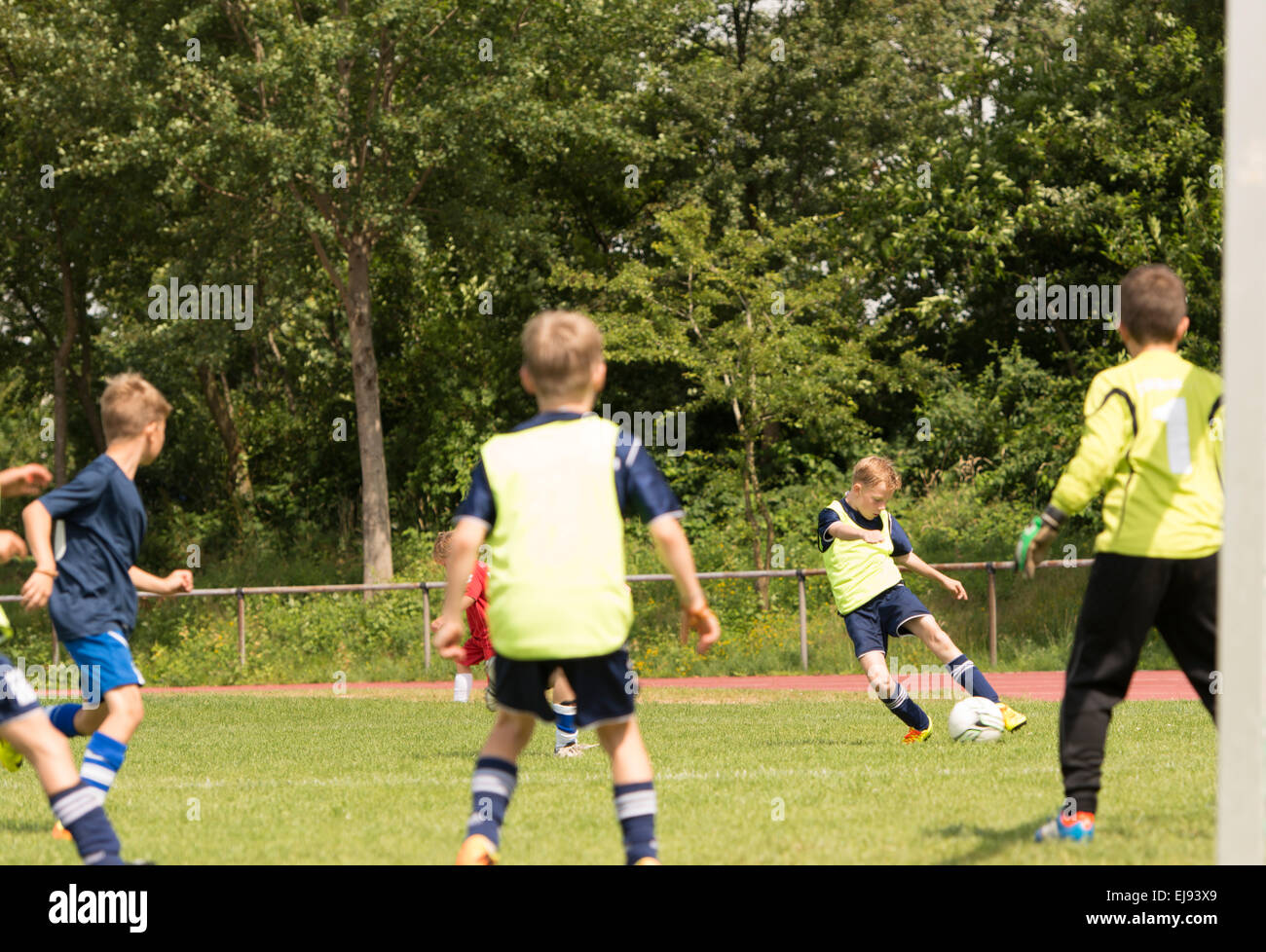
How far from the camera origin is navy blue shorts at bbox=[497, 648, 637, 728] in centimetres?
458

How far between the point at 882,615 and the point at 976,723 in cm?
95

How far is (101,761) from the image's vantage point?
5.77 m

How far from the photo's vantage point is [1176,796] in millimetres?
6348

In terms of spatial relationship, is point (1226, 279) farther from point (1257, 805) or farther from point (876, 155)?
point (876, 155)

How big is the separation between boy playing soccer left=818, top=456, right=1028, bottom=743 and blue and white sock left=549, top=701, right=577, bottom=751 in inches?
73.5

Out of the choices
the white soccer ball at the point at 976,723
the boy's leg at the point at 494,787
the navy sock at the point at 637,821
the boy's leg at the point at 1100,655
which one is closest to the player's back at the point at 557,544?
the boy's leg at the point at 494,787

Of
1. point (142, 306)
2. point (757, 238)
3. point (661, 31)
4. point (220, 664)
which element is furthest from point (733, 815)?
point (142, 306)

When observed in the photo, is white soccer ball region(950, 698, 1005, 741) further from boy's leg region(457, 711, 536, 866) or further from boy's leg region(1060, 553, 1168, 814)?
boy's leg region(457, 711, 536, 866)

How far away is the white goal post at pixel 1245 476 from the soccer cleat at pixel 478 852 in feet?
7.43

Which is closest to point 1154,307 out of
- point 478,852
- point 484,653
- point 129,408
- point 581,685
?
point 581,685

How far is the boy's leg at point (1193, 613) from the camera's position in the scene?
503 centimetres

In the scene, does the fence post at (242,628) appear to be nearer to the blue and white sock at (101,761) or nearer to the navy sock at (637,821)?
the blue and white sock at (101,761)
